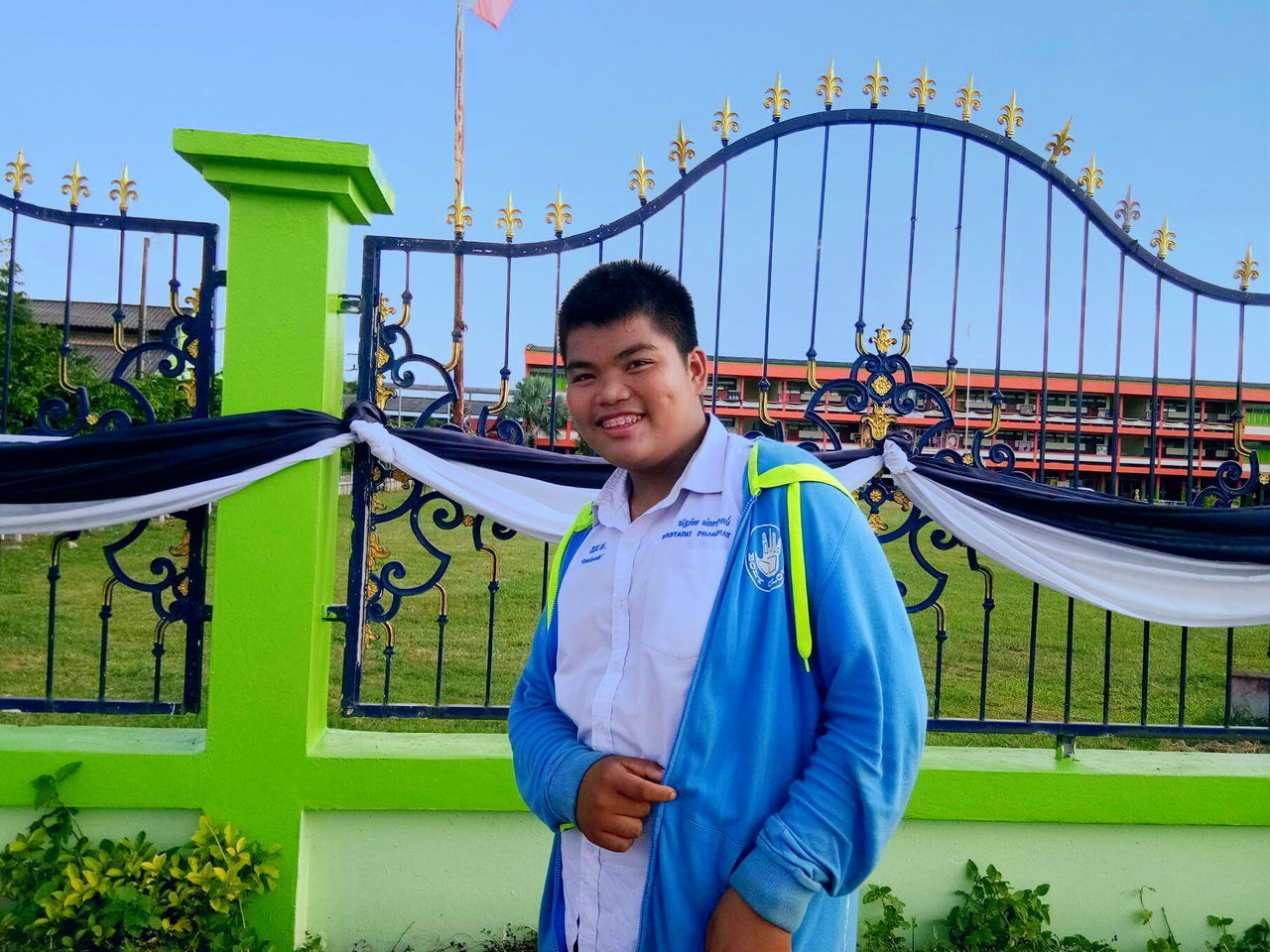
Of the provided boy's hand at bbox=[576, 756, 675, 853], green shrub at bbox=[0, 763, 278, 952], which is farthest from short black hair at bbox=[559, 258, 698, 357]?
green shrub at bbox=[0, 763, 278, 952]

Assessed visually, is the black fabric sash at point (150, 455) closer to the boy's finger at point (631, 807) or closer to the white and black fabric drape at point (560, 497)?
the white and black fabric drape at point (560, 497)

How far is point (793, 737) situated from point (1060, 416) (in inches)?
171

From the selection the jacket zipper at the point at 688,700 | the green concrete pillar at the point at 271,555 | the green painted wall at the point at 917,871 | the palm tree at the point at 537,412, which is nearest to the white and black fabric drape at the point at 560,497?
the green concrete pillar at the point at 271,555

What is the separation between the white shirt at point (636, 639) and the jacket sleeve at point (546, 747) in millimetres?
33

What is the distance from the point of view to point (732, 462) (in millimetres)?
1464

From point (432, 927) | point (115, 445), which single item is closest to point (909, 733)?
point (432, 927)

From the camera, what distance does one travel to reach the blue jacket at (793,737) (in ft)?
4.06

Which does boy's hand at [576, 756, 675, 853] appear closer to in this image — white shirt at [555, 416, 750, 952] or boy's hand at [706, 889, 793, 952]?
white shirt at [555, 416, 750, 952]

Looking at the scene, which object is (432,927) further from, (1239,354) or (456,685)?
(1239,354)

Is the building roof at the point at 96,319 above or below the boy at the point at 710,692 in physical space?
above

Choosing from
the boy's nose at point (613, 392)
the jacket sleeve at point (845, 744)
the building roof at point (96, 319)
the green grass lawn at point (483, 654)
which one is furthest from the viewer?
the building roof at point (96, 319)

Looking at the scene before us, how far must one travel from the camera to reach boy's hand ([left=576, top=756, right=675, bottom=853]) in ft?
4.24

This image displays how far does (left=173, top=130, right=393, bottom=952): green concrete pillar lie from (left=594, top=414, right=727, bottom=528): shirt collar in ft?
4.95

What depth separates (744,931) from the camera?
1.25 metres
